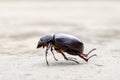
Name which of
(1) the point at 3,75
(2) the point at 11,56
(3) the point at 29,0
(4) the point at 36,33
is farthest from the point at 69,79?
(3) the point at 29,0

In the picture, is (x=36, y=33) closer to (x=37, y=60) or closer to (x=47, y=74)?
(x=37, y=60)

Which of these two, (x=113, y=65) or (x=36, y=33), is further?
(x=36, y=33)

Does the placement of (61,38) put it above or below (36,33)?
above

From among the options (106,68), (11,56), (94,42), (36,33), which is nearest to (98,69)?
(106,68)

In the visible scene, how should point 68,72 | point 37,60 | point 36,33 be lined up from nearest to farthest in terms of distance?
point 68,72 < point 37,60 < point 36,33

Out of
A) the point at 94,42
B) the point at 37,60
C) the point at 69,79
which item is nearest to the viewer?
the point at 69,79

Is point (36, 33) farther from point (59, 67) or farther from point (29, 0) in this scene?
point (29, 0)

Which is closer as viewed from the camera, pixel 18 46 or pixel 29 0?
pixel 18 46

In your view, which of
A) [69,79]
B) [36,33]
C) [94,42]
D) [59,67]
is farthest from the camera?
[36,33]

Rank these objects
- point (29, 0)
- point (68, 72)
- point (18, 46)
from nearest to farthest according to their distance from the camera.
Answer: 1. point (68, 72)
2. point (18, 46)
3. point (29, 0)

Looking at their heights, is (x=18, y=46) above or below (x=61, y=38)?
below
